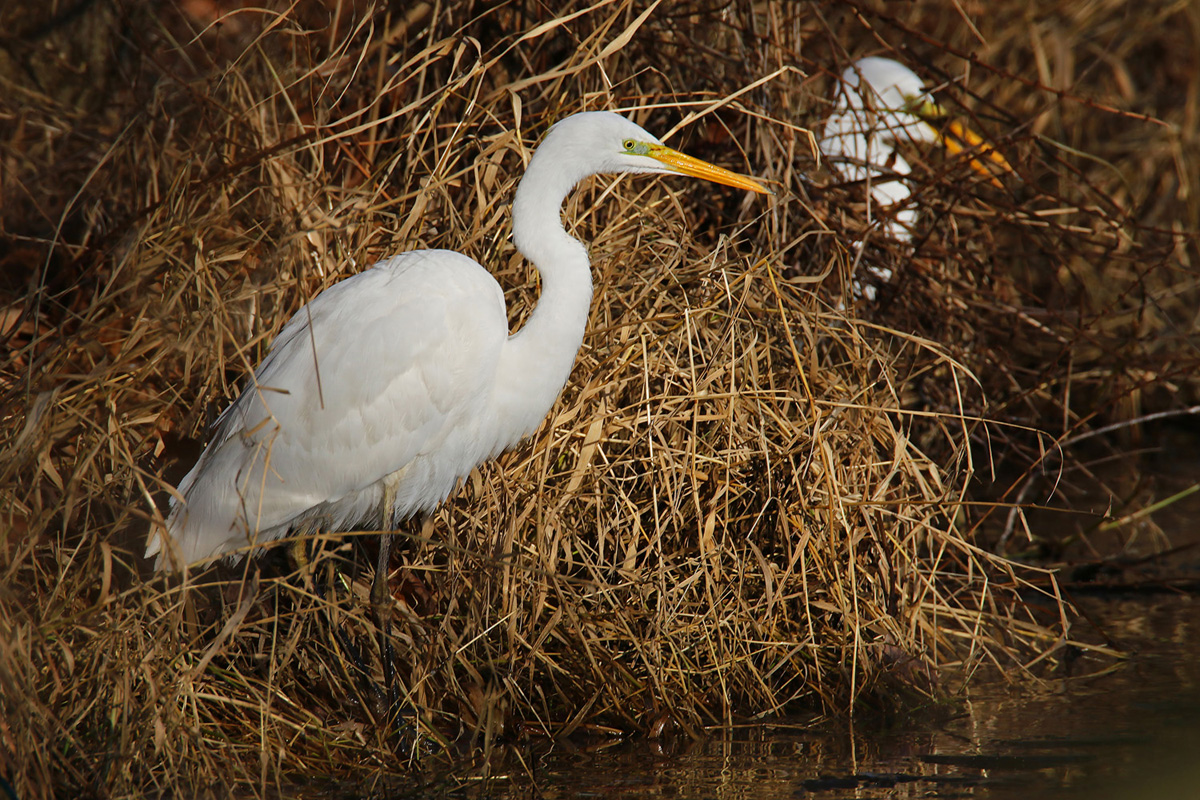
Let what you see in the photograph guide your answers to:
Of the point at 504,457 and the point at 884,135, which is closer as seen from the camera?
the point at 504,457

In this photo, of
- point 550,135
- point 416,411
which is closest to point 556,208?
point 550,135

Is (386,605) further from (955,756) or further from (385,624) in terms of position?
(955,756)

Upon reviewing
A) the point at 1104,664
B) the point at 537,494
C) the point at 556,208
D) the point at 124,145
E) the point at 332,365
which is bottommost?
the point at 1104,664

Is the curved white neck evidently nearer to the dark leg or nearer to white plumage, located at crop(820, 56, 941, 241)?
the dark leg

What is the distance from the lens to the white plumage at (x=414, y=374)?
8.39 ft

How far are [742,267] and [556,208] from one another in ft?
2.59

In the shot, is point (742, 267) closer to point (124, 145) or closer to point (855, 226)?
point (855, 226)

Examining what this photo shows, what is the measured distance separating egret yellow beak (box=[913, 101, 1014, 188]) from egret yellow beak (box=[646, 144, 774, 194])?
114 cm

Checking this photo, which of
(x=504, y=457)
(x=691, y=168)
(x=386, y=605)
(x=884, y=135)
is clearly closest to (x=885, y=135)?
(x=884, y=135)

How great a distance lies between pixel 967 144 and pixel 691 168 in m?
1.92

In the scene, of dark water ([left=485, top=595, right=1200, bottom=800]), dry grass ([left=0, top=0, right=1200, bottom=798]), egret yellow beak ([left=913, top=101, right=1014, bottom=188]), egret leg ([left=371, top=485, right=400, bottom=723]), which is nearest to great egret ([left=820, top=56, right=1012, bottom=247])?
egret yellow beak ([left=913, top=101, right=1014, bottom=188])

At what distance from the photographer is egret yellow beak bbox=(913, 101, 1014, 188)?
374cm

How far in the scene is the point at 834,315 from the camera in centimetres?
305

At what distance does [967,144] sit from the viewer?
4184mm
